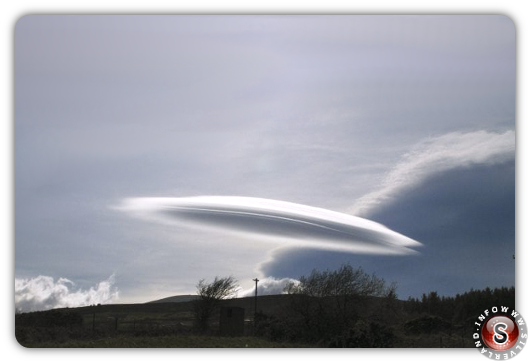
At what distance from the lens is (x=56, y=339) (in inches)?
985

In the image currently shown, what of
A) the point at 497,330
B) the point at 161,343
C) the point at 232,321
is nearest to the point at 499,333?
the point at 497,330

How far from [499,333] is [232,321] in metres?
16.9

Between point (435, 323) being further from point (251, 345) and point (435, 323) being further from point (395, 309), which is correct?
point (251, 345)

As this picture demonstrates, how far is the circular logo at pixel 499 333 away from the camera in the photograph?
1697cm

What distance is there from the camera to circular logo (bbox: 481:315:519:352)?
1697 cm

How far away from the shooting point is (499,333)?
17.1 metres

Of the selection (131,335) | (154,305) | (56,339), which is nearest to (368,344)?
(131,335)

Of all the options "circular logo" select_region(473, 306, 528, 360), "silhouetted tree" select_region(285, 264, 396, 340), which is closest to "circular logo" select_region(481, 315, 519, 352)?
"circular logo" select_region(473, 306, 528, 360)

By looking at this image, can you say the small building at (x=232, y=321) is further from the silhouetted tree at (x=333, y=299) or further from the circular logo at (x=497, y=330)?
the circular logo at (x=497, y=330)

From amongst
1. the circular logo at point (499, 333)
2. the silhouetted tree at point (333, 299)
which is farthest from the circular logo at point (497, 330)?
the silhouetted tree at point (333, 299)

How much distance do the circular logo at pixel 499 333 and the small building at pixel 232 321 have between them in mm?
16264
